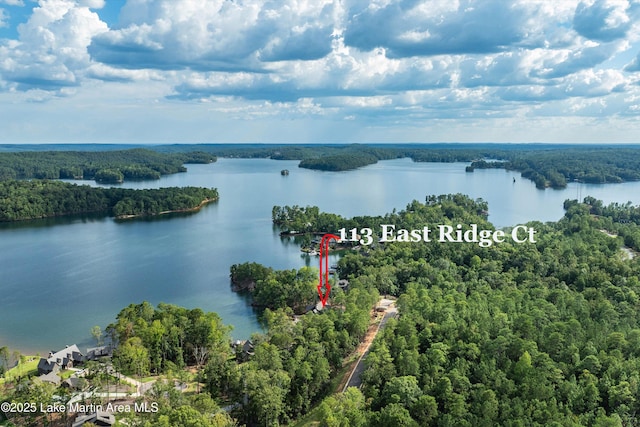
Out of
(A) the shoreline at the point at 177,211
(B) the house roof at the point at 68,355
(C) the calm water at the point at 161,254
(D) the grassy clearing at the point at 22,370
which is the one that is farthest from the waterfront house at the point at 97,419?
(A) the shoreline at the point at 177,211

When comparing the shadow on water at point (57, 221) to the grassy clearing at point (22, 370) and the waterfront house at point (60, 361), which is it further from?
the waterfront house at point (60, 361)

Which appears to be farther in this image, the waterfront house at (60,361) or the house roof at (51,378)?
the waterfront house at (60,361)

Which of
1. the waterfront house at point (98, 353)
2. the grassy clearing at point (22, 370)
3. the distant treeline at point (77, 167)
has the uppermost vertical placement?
the distant treeline at point (77, 167)

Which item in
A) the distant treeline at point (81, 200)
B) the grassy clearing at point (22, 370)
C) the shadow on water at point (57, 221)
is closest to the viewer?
the grassy clearing at point (22, 370)

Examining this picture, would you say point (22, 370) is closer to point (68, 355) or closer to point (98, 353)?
point (68, 355)

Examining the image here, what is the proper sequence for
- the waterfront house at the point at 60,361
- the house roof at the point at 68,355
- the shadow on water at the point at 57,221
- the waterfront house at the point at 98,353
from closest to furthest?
the waterfront house at the point at 60,361
the house roof at the point at 68,355
the waterfront house at the point at 98,353
the shadow on water at the point at 57,221

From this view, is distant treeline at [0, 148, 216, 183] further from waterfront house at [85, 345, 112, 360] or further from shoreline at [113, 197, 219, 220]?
waterfront house at [85, 345, 112, 360]

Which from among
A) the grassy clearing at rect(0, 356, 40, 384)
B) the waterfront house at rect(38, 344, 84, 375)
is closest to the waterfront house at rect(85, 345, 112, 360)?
the waterfront house at rect(38, 344, 84, 375)
